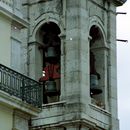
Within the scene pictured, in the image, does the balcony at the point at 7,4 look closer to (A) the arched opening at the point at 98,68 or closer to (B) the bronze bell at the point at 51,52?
(B) the bronze bell at the point at 51,52

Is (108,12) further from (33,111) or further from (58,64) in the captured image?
(33,111)

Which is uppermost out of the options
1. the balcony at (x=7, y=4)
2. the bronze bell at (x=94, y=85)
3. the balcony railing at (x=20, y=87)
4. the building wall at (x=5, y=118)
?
the bronze bell at (x=94, y=85)

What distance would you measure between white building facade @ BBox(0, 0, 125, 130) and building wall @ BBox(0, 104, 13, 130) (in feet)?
40.4

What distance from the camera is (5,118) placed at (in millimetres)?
30406

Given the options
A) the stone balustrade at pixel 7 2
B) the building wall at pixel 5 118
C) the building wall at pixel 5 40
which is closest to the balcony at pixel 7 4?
the stone balustrade at pixel 7 2

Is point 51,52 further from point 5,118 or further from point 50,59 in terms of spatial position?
point 5,118

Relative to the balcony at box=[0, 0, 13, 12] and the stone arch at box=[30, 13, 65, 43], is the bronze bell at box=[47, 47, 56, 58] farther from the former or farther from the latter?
the balcony at box=[0, 0, 13, 12]

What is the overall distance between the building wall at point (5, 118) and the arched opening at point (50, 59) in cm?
1362

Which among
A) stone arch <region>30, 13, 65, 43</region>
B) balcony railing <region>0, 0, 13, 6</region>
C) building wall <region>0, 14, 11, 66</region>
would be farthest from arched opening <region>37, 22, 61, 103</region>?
building wall <region>0, 14, 11, 66</region>

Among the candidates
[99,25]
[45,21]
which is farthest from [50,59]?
[99,25]

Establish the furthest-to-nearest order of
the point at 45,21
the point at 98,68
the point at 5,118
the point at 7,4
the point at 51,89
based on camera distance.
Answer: the point at 98,68, the point at 45,21, the point at 51,89, the point at 7,4, the point at 5,118

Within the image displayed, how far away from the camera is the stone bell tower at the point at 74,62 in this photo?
4453 centimetres

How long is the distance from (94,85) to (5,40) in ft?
47.5

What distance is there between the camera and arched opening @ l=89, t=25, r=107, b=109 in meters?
45.8
